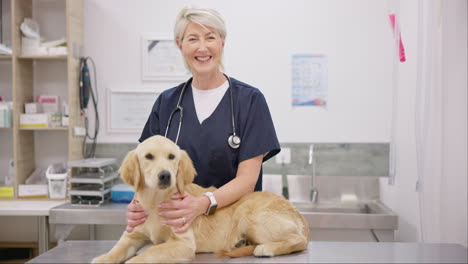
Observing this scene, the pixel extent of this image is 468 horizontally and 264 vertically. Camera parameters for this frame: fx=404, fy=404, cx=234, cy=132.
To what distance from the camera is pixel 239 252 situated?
1.31 m

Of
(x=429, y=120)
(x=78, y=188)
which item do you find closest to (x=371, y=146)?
(x=429, y=120)

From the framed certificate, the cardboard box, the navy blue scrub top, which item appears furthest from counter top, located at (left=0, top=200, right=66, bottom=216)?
the navy blue scrub top

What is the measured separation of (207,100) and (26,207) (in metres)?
1.91

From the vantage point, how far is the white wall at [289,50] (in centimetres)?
320

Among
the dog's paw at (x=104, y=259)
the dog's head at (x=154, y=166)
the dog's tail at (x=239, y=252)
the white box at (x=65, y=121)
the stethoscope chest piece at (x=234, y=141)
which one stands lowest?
the dog's tail at (x=239, y=252)

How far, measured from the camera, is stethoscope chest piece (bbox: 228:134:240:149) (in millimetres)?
1577

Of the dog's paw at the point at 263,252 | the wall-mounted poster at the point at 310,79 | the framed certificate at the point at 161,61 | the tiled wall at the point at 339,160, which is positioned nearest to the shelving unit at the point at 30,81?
the framed certificate at the point at 161,61

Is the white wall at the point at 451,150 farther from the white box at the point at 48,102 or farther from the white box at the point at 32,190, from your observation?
the white box at the point at 48,102

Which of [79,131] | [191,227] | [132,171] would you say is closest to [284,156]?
[79,131]

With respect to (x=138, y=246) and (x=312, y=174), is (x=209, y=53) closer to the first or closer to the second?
(x=138, y=246)

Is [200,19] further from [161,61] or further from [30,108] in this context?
[30,108]

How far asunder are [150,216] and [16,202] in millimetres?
2230

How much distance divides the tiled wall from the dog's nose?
2.12 metres

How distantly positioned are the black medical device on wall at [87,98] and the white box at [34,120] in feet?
0.98
